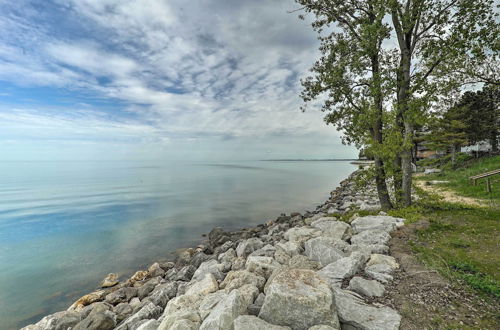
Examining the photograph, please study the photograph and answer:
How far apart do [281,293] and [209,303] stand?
2.20m

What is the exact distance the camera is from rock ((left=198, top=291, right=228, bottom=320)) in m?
4.74

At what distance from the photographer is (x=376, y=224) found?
8469 millimetres

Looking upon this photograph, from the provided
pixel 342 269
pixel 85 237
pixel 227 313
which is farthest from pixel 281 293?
pixel 85 237

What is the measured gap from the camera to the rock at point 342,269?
5.11m

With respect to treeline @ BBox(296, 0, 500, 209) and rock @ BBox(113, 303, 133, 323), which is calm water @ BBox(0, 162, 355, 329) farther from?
treeline @ BBox(296, 0, 500, 209)

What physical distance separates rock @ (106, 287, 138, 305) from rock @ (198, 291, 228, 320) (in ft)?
16.6

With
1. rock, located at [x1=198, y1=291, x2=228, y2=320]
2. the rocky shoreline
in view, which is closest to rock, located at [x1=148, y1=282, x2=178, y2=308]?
the rocky shoreline

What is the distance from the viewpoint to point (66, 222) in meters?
23.5

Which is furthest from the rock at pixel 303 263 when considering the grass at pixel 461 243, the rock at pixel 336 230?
the grass at pixel 461 243

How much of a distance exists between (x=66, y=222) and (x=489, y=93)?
181 ft

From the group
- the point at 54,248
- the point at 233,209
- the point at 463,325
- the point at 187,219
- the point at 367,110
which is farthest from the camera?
the point at 233,209

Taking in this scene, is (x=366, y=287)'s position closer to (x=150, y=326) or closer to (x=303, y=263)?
(x=303, y=263)

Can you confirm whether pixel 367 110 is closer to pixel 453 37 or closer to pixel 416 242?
pixel 453 37

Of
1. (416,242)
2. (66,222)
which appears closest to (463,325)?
(416,242)
